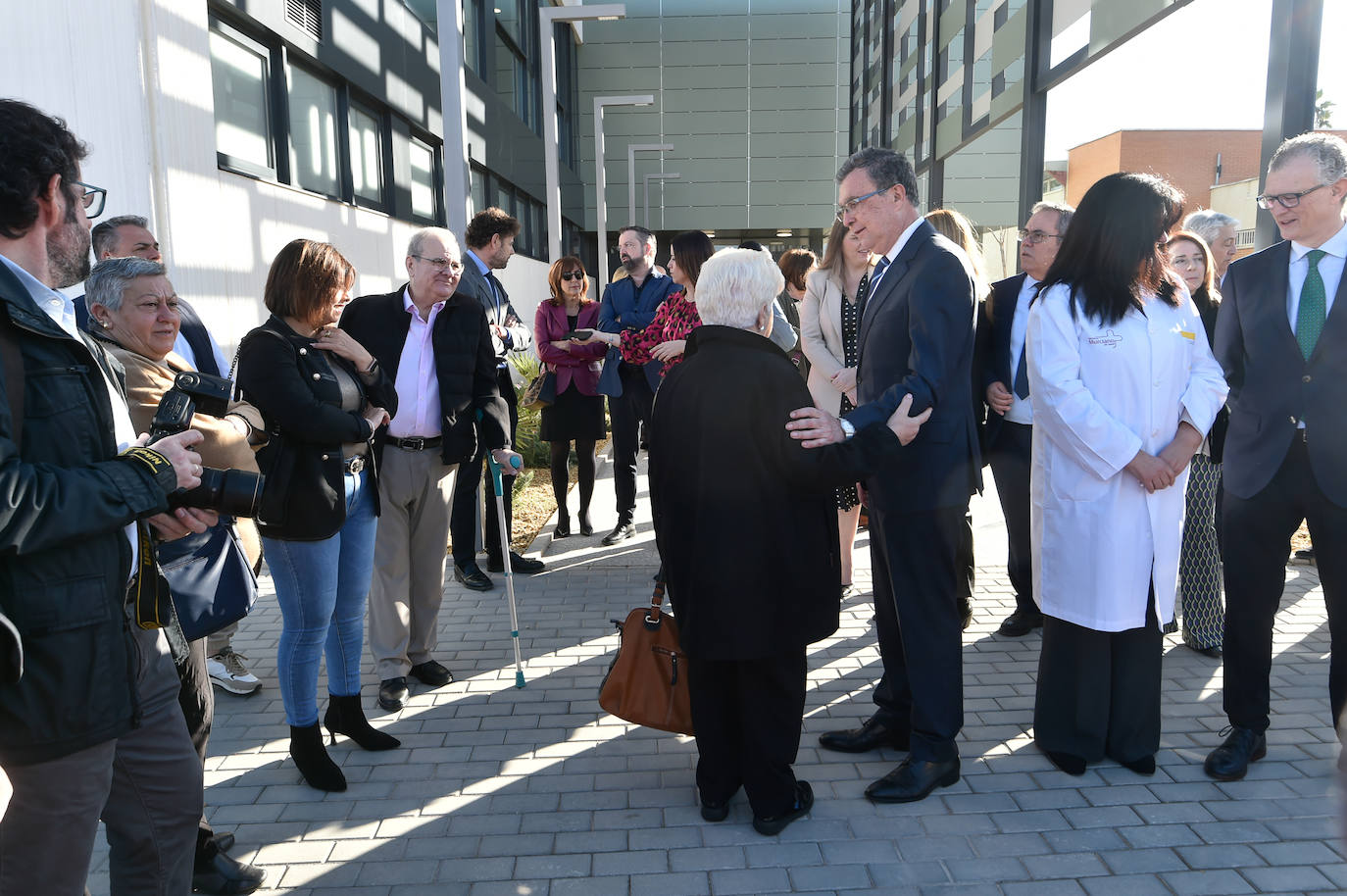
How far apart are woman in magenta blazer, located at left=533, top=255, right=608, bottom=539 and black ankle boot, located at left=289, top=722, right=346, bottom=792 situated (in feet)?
12.3

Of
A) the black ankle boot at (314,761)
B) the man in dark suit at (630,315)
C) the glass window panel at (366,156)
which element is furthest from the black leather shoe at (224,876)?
the glass window panel at (366,156)

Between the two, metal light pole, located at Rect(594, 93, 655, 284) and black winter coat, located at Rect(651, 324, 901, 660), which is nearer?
black winter coat, located at Rect(651, 324, 901, 660)

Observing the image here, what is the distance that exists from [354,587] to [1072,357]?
2.90 m

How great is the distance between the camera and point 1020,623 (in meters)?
5.25

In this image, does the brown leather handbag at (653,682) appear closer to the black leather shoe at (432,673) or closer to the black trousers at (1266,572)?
the black leather shoe at (432,673)

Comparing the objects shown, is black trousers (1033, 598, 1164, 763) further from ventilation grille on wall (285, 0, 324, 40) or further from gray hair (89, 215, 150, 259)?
ventilation grille on wall (285, 0, 324, 40)

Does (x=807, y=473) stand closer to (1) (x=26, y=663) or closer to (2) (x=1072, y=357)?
(2) (x=1072, y=357)

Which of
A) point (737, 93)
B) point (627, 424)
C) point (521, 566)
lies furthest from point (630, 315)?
point (737, 93)

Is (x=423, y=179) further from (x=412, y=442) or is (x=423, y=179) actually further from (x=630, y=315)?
(x=412, y=442)

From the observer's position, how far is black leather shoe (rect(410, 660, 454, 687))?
15.3 feet

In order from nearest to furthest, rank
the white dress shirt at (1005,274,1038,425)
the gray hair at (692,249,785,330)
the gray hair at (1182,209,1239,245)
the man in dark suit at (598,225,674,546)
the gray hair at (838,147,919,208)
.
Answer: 1. the gray hair at (692,249,785,330)
2. the gray hair at (838,147,919,208)
3. the white dress shirt at (1005,274,1038,425)
4. the gray hair at (1182,209,1239,245)
5. the man in dark suit at (598,225,674,546)

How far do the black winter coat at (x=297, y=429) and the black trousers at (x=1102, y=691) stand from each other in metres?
2.78

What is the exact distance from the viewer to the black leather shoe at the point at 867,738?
3916 millimetres

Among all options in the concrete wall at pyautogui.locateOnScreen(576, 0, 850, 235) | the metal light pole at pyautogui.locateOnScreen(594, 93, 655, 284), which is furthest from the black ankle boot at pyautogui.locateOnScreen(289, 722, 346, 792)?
the concrete wall at pyautogui.locateOnScreen(576, 0, 850, 235)
